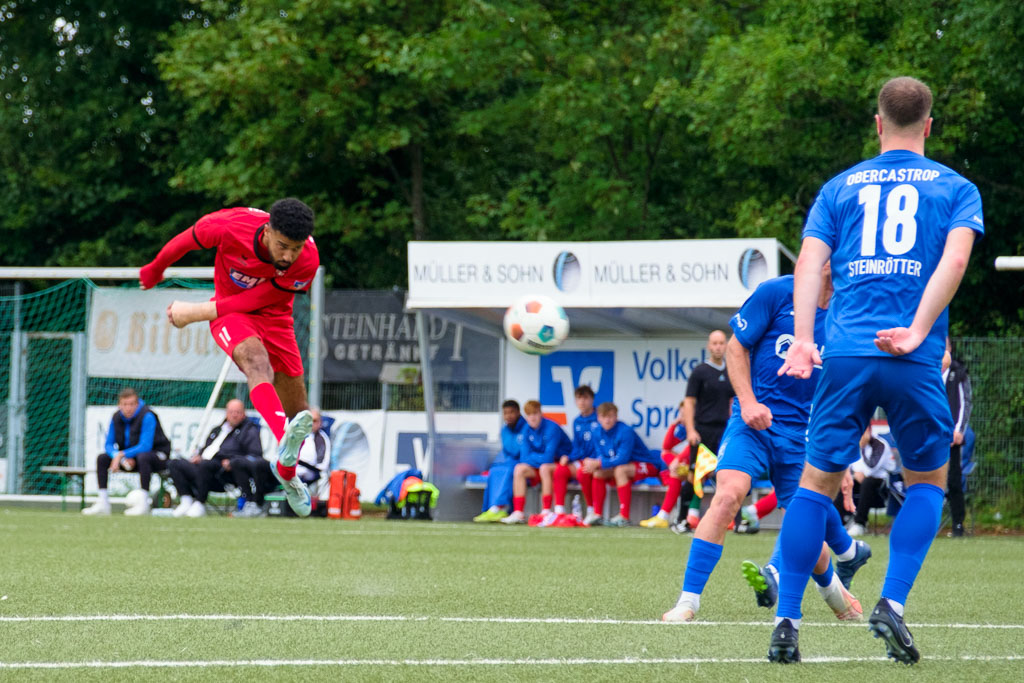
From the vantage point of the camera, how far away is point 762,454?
20.0ft

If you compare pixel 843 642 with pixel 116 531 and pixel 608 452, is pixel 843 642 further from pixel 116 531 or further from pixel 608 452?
pixel 608 452

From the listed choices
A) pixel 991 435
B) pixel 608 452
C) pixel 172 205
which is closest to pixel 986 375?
pixel 991 435

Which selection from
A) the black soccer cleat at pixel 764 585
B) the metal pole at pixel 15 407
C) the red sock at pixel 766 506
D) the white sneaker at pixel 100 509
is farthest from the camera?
the metal pole at pixel 15 407

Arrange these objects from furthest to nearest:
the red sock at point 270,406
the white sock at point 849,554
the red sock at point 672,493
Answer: the red sock at point 672,493, the red sock at point 270,406, the white sock at point 849,554

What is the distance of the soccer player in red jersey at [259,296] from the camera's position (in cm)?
768

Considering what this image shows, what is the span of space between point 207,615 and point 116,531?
6.53m

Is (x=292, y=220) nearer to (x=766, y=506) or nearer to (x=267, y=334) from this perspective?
(x=267, y=334)

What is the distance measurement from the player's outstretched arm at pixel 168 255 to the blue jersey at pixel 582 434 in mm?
7759

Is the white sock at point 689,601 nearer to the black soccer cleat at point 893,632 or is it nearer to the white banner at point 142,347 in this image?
the black soccer cleat at point 893,632

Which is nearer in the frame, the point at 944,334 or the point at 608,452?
the point at 944,334

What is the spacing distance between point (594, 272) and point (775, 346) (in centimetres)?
861

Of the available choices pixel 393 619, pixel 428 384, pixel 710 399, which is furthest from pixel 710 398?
pixel 393 619

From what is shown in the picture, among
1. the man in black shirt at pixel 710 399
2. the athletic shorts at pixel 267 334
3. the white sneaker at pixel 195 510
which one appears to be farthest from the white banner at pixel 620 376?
the athletic shorts at pixel 267 334

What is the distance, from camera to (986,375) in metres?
15.3
